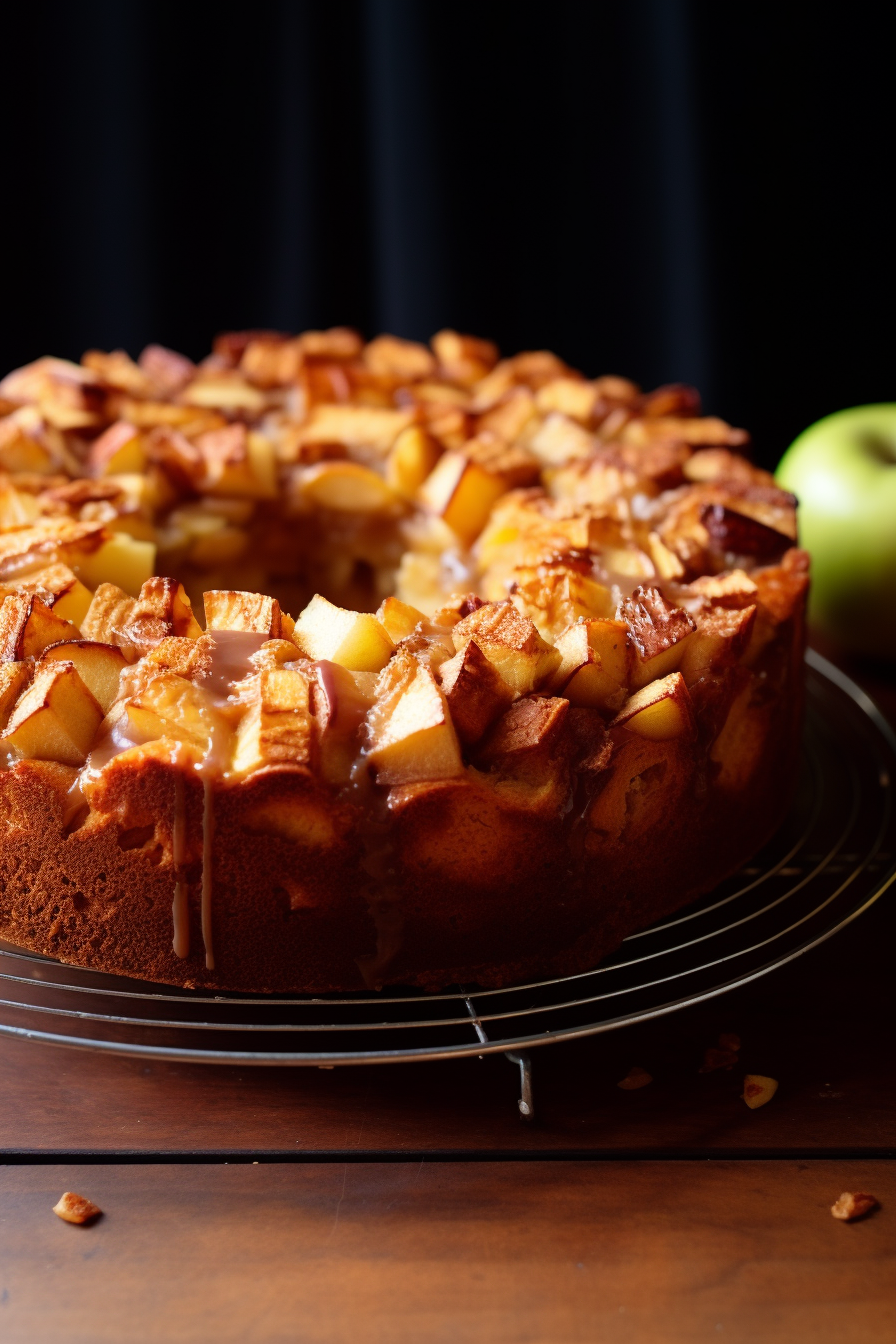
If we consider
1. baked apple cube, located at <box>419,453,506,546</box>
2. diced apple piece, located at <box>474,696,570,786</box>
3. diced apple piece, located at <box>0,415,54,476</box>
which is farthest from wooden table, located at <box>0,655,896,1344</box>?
diced apple piece, located at <box>0,415,54,476</box>

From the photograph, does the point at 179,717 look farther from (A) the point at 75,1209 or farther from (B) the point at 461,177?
(B) the point at 461,177

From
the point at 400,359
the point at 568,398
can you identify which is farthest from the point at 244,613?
the point at 400,359

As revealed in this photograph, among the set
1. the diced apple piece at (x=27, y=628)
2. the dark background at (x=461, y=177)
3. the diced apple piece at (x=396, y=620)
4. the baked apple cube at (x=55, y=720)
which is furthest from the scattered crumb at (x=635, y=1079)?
the dark background at (x=461, y=177)

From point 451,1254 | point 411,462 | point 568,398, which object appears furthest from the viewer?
point 568,398

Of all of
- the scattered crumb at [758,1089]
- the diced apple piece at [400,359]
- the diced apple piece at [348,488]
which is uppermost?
the diced apple piece at [400,359]

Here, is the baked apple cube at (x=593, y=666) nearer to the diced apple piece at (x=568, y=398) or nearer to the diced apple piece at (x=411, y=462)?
the diced apple piece at (x=411, y=462)

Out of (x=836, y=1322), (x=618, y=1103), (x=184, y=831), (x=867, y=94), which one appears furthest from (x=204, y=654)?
(x=867, y=94)
